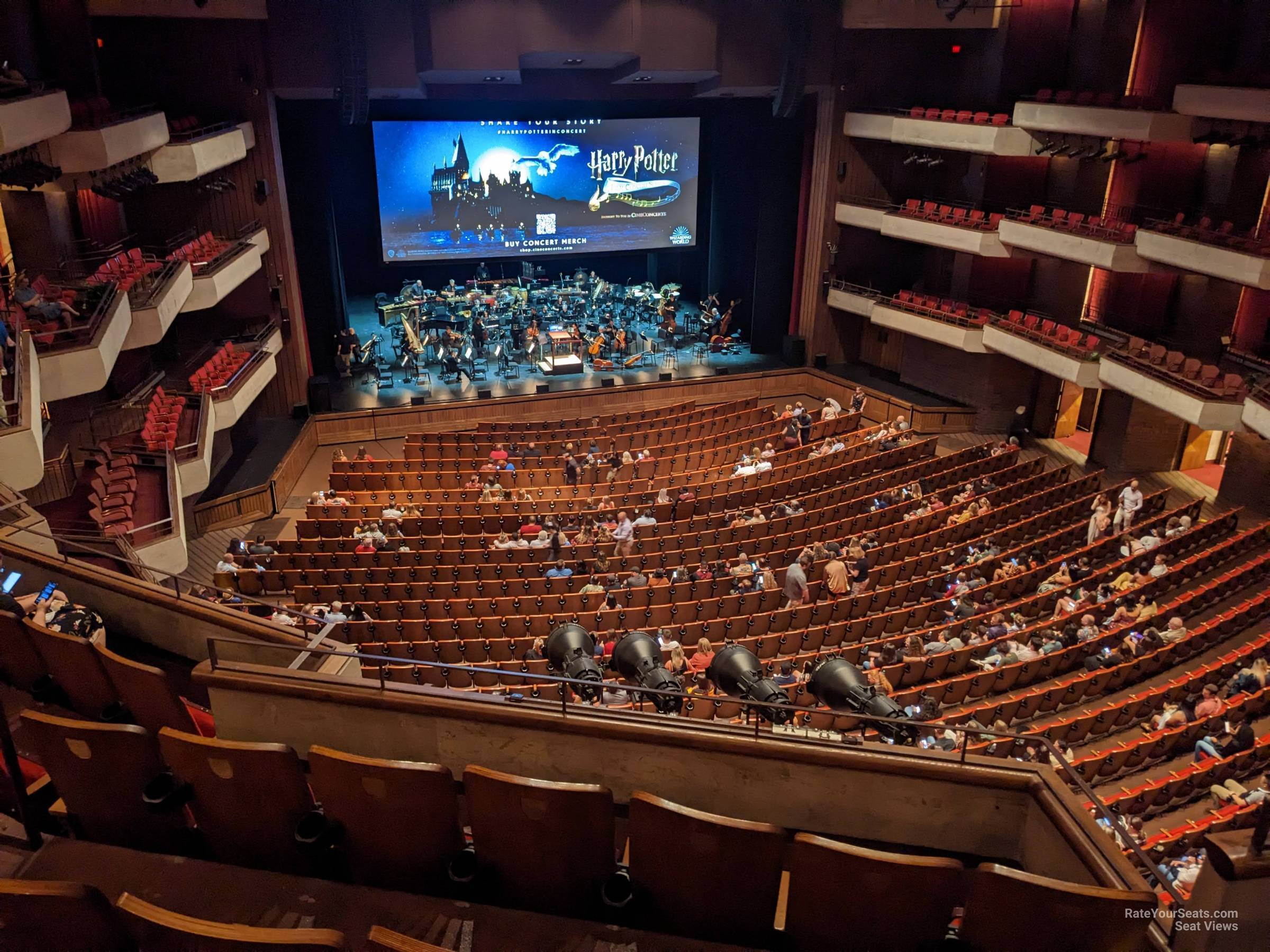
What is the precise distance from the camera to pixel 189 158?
45.1 feet

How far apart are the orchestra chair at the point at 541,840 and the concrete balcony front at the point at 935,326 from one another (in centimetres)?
1598

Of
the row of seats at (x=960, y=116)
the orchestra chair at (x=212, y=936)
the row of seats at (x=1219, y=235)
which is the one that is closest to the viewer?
the orchestra chair at (x=212, y=936)

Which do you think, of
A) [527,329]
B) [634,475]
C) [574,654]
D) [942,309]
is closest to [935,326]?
[942,309]

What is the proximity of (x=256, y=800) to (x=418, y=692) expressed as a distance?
734mm

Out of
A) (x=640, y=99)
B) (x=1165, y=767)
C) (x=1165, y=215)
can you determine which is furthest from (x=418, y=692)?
(x=640, y=99)

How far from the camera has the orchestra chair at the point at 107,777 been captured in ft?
11.9

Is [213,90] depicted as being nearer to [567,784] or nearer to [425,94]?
[425,94]

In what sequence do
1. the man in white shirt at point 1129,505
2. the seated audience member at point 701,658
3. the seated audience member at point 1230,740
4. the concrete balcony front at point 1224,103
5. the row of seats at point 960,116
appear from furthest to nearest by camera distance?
the row of seats at point 960,116 < the concrete balcony front at point 1224,103 < the man in white shirt at point 1129,505 < the seated audience member at point 701,658 < the seated audience member at point 1230,740

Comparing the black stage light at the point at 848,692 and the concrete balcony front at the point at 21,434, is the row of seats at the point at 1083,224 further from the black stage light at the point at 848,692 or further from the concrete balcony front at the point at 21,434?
the concrete balcony front at the point at 21,434

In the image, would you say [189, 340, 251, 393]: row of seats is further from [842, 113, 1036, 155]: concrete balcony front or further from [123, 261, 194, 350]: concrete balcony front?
[842, 113, 1036, 155]: concrete balcony front

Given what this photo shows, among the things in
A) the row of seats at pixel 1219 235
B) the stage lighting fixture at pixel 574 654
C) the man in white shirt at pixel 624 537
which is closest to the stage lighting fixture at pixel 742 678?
the stage lighting fixture at pixel 574 654

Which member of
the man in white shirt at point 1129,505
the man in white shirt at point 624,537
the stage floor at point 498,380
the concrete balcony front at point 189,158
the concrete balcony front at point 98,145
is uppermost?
the concrete balcony front at point 98,145

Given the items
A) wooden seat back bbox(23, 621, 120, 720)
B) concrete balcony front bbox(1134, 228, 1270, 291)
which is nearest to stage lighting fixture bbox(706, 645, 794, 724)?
wooden seat back bbox(23, 621, 120, 720)

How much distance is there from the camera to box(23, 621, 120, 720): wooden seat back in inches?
167
